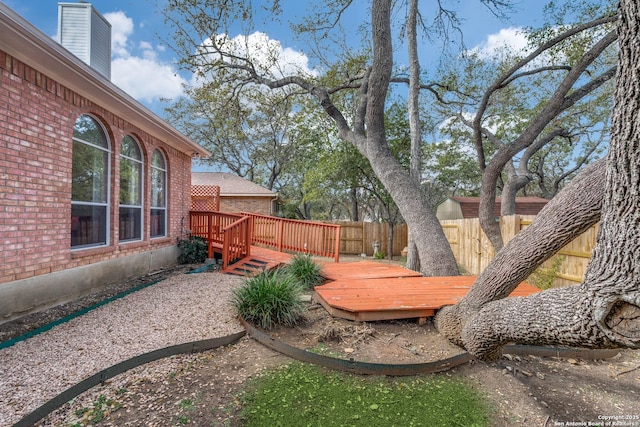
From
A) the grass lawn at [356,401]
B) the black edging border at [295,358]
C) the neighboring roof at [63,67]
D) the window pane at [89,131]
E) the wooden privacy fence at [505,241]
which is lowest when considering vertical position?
the grass lawn at [356,401]

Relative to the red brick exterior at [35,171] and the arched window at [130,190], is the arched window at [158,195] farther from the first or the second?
the red brick exterior at [35,171]

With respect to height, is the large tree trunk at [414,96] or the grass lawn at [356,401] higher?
the large tree trunk at [414,96]

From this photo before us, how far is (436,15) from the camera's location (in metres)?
8.20

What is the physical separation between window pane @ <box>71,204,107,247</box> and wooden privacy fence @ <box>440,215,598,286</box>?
7.75 meters

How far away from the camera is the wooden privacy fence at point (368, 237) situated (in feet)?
46.3

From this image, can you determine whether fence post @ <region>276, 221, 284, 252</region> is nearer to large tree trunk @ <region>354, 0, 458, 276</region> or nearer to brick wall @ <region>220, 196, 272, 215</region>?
large tree trunk @ <region>354, 0, 458, 276</region>

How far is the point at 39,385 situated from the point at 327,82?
9.15 metres

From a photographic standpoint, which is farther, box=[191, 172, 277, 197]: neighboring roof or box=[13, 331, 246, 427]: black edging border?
box=[191, 172, 277, 197]: neighboring roof

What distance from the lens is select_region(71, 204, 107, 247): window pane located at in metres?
4.78

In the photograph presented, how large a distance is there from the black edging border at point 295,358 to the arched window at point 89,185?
310 centimetres

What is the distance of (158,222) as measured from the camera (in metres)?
7.58

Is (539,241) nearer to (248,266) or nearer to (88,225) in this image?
(248,266)

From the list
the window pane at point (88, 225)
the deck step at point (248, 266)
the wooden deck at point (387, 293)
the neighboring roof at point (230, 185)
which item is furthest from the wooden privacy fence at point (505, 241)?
the neighboring roof at point (230, 185)

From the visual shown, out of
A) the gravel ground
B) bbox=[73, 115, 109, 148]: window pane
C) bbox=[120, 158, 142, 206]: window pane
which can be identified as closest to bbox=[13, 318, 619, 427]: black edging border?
the gravel ground
